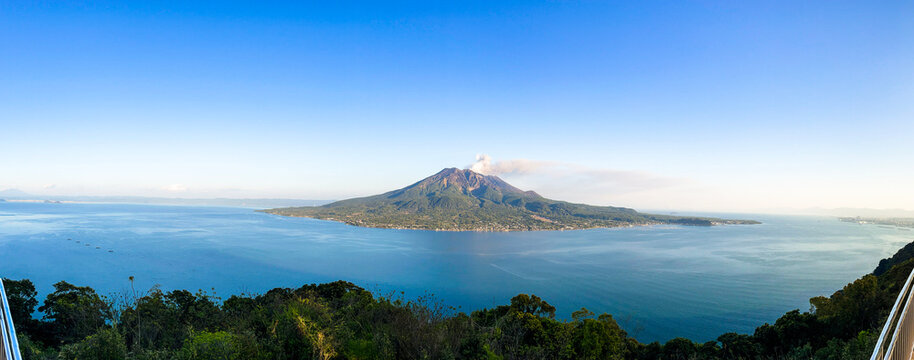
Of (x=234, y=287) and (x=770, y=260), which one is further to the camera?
(x=770, y=260)

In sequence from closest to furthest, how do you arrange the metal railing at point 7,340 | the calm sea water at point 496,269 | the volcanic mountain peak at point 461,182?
the metal railing at point 7,340, the calm sea water at point 496,269, the volcanic mountain peak at point 461,182

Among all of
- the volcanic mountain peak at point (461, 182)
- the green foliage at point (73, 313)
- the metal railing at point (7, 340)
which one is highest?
the volcanic mountain peak at point (461, 182)

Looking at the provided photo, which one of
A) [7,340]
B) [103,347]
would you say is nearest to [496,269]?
[103,347]

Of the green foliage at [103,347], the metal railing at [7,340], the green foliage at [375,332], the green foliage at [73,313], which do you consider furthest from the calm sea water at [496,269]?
the metal railing at [7,340]

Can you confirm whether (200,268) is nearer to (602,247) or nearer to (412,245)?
(412,245)

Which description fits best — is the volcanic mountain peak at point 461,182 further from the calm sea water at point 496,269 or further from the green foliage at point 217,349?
the green foliage at point 217,349

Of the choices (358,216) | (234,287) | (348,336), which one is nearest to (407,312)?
(348,336)
